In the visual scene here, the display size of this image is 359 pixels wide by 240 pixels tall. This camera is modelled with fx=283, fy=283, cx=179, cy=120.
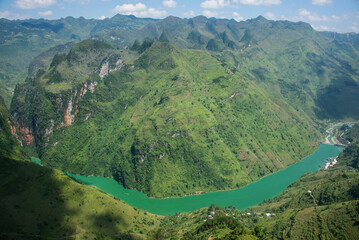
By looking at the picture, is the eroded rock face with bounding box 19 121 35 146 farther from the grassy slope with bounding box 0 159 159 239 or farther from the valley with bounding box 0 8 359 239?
the grassy slope with bounding box 0 159 159 239

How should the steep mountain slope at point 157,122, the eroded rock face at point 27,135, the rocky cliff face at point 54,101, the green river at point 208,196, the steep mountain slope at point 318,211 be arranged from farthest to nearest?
the eroded rock face at point 27,135 < the rocky cliff face at point 54,101 < the steep mountain slope at point 157,122 < the green river at point 208,196 < the steep mountain slope at point 318,211

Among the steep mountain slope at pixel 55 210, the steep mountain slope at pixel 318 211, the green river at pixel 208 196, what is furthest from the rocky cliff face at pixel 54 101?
the steep mountain slope at pixel 318 211

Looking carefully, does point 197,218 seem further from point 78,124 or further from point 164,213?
point 78,124

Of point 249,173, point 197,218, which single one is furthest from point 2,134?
point 249,173

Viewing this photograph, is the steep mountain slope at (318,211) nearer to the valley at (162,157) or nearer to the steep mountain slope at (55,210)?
the valley at (162,157)

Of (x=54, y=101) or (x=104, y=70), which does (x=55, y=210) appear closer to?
(x=54, y=101)

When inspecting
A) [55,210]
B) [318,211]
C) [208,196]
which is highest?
[318,211]

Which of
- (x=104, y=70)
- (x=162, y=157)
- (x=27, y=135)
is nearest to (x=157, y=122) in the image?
(x=162, y=157)
